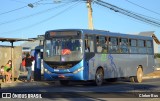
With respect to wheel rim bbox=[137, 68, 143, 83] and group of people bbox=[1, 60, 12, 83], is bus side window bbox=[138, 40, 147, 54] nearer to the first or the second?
wheel rim bbox=[137, 68, 143, 83]

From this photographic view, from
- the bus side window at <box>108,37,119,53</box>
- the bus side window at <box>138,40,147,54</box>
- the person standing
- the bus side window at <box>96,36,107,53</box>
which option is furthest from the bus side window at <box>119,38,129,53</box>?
the person standing

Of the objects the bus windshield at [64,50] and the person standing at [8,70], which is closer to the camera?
the bus windshield at [64,50]

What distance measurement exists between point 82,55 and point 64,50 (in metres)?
1.07

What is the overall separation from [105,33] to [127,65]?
3923 millimetres

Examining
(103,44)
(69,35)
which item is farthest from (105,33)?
(69,35)

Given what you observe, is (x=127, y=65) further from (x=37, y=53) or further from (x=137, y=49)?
(x=37, y=53)

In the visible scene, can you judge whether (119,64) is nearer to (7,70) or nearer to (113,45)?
(113,45)

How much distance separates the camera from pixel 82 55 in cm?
2358

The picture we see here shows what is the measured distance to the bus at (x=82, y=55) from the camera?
23719mm

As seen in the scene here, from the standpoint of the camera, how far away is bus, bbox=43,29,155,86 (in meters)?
23.7

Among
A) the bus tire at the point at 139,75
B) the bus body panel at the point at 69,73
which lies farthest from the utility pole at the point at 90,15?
the bus body panel at the point at 69,73

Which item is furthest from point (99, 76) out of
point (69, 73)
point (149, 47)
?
point (149, 47)

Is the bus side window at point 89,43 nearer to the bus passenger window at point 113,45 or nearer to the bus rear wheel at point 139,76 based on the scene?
the bus passenger window at point 113,45

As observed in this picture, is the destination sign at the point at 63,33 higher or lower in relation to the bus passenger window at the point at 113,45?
higher
